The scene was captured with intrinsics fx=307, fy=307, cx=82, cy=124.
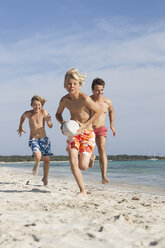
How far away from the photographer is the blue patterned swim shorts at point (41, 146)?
6715 mm

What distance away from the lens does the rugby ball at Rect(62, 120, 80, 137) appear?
15.5 feet

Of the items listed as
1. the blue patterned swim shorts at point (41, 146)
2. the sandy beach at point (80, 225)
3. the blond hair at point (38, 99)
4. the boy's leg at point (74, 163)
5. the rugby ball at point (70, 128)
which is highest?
the blond hair at point (38, 99)

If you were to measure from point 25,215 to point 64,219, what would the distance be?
0.50 m

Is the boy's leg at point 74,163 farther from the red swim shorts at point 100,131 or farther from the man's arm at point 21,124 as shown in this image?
the man's arm at point 21,124

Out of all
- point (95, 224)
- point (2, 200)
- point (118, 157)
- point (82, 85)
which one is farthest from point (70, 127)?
point (118, 157)

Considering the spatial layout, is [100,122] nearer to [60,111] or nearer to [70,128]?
[60,111]

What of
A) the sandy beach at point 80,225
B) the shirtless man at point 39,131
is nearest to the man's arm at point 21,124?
the shirtless man at point 39,131

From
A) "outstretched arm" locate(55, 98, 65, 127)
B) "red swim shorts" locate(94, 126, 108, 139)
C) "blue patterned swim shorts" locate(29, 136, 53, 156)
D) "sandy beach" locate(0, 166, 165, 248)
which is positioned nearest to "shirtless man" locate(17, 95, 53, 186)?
"blue patterned swim shorts" locate(29, 136, 53, 156)

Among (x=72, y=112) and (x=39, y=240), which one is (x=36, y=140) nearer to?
(x=72, y=112)

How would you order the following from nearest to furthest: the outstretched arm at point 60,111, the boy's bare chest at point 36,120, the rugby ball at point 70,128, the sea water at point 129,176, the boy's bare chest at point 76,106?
the rugby ball at point 70,128
the boy's bare chest at point 76,106
the outstretched arm at point 60,111
the boy's bare chest at point 36,120
the sea water at point 129,176

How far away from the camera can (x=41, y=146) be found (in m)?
6.76

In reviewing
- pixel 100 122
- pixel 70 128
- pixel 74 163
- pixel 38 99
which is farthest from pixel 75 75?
pixel 38 99

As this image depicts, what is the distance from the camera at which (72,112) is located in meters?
5.14

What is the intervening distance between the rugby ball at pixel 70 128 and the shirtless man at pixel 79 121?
15 cm
